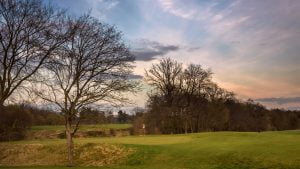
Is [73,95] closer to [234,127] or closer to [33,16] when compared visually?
[33,16]

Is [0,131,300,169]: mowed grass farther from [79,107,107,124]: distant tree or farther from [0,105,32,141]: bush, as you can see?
[0,105,32,141]: bush

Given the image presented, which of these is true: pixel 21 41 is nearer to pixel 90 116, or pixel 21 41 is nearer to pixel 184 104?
pixel 90 116

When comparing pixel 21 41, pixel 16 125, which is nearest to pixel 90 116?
pixel 21 41

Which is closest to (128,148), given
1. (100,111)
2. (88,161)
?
(88,161)

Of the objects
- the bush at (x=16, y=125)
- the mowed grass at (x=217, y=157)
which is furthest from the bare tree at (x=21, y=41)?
the bush at (x=16, y=125)

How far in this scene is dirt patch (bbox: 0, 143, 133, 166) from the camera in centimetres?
3838

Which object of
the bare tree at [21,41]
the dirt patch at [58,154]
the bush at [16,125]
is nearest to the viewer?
the bare tree at [21,41]

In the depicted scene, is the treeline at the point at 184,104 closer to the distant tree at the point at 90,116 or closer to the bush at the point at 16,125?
the bush at the point at 16,125

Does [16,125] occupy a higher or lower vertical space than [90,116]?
higher

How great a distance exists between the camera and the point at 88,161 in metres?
39.3

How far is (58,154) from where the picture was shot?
139ft

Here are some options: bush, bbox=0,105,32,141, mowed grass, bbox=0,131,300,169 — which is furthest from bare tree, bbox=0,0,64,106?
bush, bbox=0,105,32,141

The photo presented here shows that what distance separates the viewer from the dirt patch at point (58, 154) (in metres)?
38.4

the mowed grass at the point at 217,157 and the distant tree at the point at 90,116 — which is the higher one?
the distant tree at the point at 90,116
